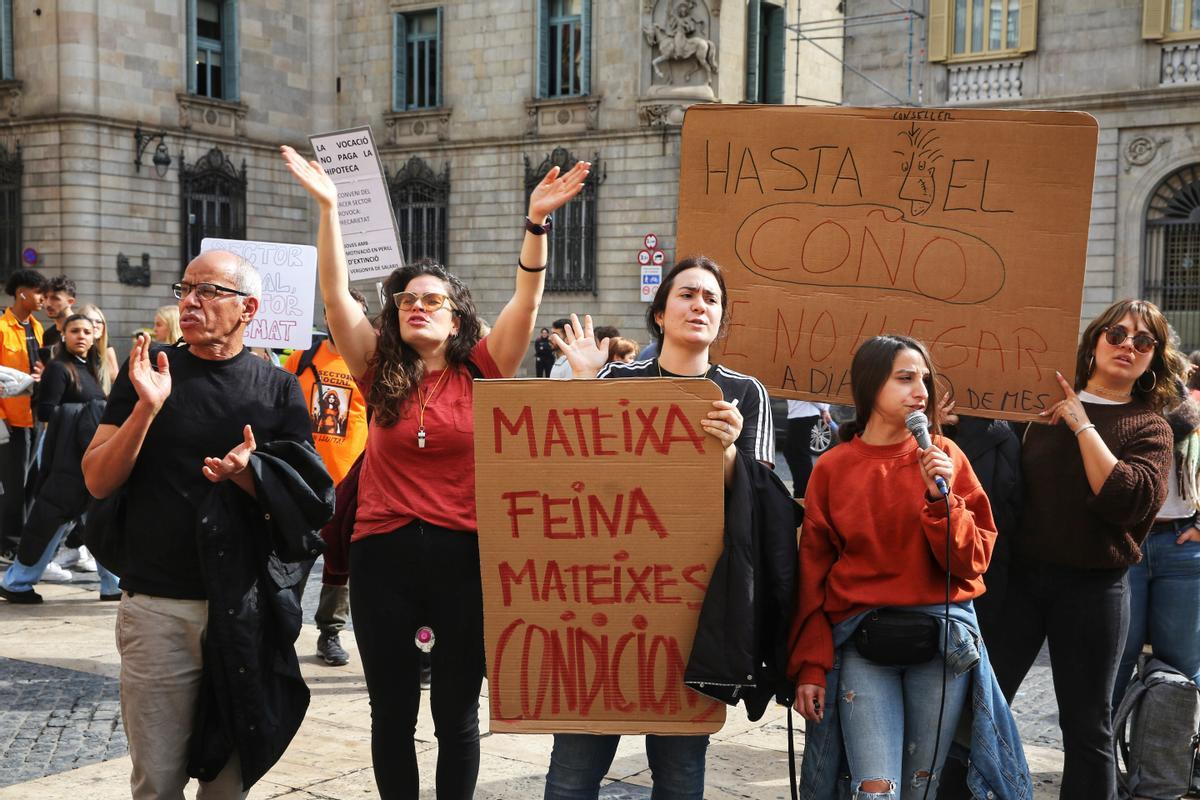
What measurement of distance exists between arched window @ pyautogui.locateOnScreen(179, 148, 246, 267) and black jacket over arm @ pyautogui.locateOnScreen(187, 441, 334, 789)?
25.7 meters

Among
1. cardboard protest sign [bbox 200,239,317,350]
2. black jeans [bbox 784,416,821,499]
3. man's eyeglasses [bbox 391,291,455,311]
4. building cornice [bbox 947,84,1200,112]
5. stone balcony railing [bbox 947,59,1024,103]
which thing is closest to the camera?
man's eyeglasses [bbox 391,291,455,311]

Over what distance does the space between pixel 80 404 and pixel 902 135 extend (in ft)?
20.1

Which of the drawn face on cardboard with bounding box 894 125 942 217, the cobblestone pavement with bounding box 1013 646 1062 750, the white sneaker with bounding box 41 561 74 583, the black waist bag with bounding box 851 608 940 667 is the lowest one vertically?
the white sneaker with bounding box 41 561 74 583

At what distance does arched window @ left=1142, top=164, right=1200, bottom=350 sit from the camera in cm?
1955

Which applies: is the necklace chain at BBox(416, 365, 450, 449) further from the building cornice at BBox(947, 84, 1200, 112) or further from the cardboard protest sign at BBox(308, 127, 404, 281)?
the building cornice at BBox(947, 84, 1200, 112)

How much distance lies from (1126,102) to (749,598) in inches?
735

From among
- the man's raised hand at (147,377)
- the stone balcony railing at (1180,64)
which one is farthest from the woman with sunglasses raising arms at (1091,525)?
the stone balcony railing at (1180,64)

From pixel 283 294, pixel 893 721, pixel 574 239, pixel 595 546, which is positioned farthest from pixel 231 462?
pixel 574 239

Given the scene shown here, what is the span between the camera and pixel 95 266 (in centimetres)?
2670

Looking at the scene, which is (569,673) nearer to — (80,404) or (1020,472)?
(1020,472)

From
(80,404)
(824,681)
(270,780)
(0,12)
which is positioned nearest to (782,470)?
(80,404)

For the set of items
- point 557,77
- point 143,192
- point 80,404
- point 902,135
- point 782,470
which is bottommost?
point 782,470

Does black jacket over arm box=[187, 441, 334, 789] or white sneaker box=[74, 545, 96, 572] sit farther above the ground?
black jacket over arm box=[187, 441, 334, 789]

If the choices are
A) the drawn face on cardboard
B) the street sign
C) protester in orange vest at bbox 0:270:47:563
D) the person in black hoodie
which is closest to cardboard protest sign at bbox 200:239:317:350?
the person in black hoodie
